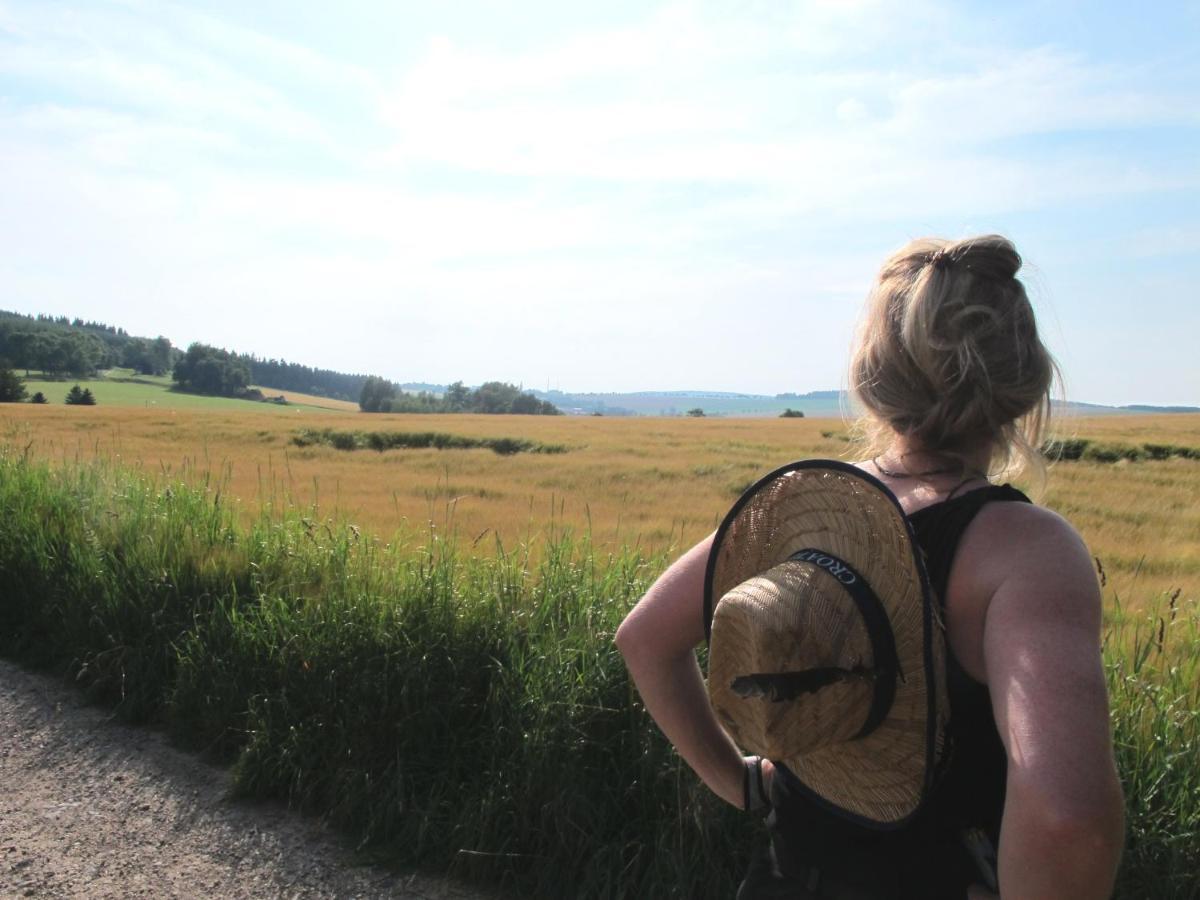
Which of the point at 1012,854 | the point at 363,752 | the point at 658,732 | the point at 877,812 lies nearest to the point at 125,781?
the point at 363,752

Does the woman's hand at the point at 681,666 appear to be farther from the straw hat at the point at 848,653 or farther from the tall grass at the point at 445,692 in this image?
the tall grass at the point at 445,692

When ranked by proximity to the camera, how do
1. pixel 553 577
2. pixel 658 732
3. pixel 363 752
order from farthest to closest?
pixel 553 577
pixel 363 752
pixel 658 732

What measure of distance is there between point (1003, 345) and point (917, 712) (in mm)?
512

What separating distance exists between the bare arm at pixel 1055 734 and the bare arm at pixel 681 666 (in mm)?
544

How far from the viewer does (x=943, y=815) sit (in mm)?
1353

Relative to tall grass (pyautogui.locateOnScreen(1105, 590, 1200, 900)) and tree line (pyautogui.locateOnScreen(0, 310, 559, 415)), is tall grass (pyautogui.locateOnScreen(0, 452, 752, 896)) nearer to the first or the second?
tall grass (pyautogui.locateOnScreen(1105, 590, 1200, 900))

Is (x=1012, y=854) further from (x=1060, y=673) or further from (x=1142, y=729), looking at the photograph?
(x=1142, y=729)

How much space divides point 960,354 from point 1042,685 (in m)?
0.45

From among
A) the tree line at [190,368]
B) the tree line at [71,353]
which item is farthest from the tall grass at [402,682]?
the tree line at [71,353]

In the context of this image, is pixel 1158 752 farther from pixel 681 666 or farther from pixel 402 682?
pixel 402 682

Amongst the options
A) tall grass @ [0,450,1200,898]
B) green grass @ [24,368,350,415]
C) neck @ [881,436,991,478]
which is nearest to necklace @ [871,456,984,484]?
neck @ [881,436,991,478]

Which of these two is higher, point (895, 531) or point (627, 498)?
point (895, 531)

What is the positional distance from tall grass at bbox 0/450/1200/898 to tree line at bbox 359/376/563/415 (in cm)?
5837

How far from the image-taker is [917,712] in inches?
49.2
